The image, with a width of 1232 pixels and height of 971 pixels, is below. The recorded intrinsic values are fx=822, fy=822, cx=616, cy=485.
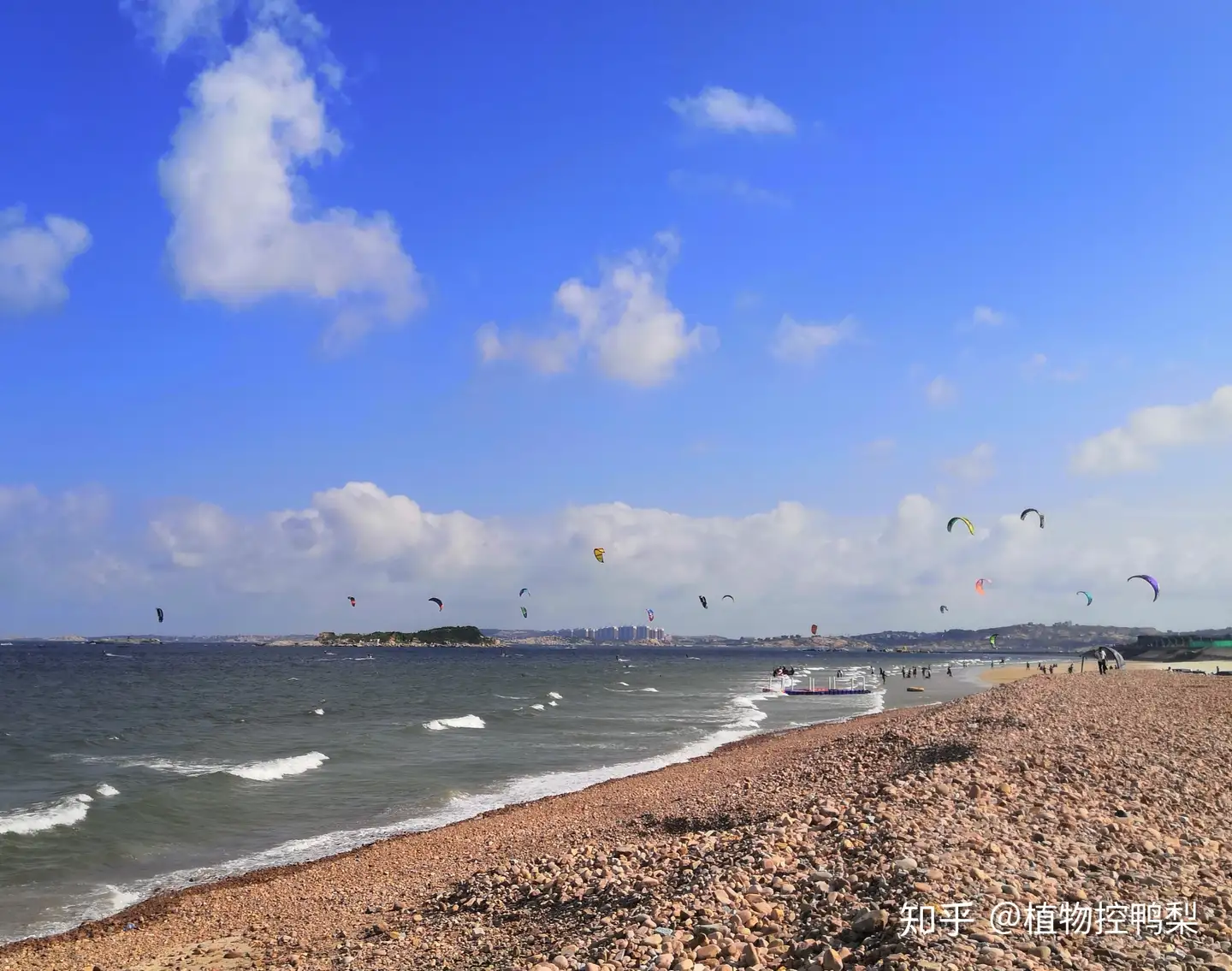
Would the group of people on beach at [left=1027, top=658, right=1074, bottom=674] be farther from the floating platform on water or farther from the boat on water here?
the boat on water

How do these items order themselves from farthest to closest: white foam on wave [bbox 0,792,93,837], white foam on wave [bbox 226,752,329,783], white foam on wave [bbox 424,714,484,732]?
white foam on wave [bbox 424,714,484,732] → white foam on wave [bbox 226,752,329,783] → white foam on wave [bbox 0,792,93,837]

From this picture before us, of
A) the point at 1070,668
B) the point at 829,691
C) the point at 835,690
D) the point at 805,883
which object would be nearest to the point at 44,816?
the point at 805,883

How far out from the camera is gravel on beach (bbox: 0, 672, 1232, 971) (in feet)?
19.5

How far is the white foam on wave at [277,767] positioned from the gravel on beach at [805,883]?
31.9 ft

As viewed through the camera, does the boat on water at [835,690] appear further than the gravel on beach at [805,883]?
Yes

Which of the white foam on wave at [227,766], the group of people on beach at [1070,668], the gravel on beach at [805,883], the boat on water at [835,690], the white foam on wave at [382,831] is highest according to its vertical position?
the gravel on beach at [805,883]

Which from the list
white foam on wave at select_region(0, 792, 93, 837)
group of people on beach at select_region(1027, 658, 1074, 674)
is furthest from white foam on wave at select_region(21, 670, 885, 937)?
group of people on beach at select_region(1027, 658, 1074, 674)

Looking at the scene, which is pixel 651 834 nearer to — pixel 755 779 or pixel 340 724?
pixel 755 779

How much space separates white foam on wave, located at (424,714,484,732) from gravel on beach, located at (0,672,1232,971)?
18820 mm

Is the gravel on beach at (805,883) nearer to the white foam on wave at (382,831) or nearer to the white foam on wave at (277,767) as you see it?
the white foam on wave at (382,831)

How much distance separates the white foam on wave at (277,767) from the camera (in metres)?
23.5

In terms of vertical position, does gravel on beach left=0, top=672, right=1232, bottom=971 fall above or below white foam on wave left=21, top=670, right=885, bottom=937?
above

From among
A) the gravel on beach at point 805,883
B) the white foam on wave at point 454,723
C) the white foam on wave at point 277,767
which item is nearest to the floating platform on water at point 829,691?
the white foam on wave at point 454,723

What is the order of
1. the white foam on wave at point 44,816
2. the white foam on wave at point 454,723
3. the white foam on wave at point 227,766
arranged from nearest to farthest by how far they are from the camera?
the white foam on wave at point 44,816 < the white foam on wave at point 227,766 < the white foam on wave at point 454,723
